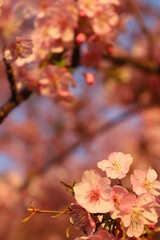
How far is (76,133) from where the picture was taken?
17.2ft

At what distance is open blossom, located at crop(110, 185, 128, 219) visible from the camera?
111 cm

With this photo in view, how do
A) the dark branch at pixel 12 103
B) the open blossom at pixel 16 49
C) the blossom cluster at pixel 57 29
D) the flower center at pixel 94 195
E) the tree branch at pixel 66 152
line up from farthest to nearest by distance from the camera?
1. the tree branch at pixel 66 152
2. the blossom cluster at pixel 57 29
3. the dark branch at pixel 12 103
4. the open blossom at pixel 16 49
5. the flower center at pixel 94 195

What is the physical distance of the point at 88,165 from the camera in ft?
19.3

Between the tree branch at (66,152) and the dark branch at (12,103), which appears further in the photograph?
the tree branch at (66,152)

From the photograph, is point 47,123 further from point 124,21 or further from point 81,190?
point 81,190

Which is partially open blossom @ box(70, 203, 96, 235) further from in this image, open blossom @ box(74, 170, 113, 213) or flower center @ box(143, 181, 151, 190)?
flower center @ box(143, 181, 151, 190)

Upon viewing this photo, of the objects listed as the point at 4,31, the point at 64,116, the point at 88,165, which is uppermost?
the point at 4,31

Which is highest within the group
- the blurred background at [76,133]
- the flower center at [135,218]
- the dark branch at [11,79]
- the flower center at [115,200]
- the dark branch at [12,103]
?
the dark branch at [11,79]

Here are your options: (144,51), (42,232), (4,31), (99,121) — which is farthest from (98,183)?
(99,121)

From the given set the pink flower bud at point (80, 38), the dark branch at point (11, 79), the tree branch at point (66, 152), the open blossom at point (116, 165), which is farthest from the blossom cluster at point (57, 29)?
the tree branch at point (66, 152)

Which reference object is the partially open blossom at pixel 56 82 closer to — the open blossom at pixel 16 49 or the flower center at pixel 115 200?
the open blossom at pixel 16 49

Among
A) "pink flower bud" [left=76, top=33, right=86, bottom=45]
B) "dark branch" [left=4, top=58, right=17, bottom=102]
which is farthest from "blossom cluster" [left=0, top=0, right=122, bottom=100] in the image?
"dark branch" [left=4, top=58, right=17, bottom=102]

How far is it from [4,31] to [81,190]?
2.09 ft

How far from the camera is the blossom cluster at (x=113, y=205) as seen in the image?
111cm
